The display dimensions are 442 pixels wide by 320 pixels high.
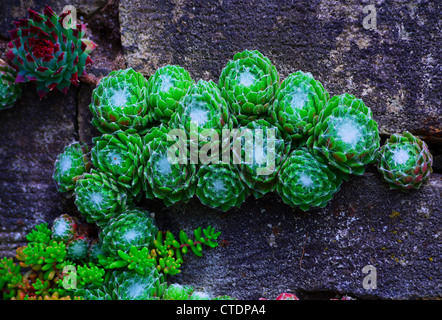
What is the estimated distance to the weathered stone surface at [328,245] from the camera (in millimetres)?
1700

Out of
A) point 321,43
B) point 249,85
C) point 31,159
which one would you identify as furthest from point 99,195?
point 321,43

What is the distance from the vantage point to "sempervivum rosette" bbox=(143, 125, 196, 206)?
1.65m

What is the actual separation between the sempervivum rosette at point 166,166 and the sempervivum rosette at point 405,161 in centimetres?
83

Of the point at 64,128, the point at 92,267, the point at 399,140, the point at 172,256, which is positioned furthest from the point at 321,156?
the point at 64,128

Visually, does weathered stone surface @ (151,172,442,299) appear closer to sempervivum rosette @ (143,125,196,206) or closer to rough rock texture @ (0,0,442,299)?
rough rock texture @ (0,0,442,299)

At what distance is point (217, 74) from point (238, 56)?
0.66 feet

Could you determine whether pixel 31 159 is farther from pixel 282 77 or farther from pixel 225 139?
pixel 282 77

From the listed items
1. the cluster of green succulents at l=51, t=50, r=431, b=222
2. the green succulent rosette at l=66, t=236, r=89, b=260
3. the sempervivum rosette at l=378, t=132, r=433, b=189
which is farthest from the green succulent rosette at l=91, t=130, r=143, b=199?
the sempervivum rosette at l=378, t=132, r=433, b=189

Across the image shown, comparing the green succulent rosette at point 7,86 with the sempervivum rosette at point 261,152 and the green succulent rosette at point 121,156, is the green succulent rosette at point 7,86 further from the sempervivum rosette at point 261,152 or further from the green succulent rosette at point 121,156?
the sempervivum rosette at point 261,152

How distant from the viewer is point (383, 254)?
5.65 ft

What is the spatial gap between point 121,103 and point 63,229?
0.67 meters

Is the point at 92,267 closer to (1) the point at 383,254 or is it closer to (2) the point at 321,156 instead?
(2) the point at 321,156

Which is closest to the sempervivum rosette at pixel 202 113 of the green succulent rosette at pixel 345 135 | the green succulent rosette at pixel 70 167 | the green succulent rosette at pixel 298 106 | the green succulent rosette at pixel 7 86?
the green succulent rosette at pixel 298 106

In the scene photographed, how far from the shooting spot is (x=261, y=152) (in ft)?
5.27
